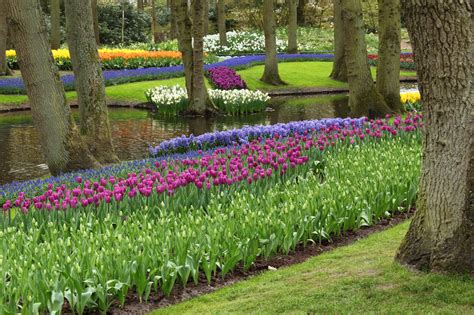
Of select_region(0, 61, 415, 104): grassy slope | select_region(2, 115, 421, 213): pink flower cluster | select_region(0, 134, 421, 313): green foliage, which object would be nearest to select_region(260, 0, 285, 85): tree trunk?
select_region(0, 61, 415, 104): grassy slope

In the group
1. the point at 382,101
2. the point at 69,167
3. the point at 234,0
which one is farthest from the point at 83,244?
the point at 234,0

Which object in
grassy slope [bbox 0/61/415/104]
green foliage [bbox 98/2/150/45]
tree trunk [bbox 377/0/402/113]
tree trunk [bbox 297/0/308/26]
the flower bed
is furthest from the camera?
tree trunk [bbox 297/0/308/26]

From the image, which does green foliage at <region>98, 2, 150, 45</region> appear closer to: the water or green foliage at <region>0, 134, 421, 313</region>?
the water

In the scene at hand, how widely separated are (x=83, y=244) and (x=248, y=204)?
1984 millimetres

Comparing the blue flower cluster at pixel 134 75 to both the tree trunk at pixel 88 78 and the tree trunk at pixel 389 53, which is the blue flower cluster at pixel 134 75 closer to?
the tree trunk at pixel 389 53

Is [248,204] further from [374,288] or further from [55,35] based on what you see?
[55,35]

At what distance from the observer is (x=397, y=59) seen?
17.3m

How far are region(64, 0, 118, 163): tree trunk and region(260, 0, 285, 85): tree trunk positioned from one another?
14.9 metres

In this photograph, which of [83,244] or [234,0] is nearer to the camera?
[83,244]

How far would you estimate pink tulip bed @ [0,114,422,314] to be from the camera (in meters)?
5.18

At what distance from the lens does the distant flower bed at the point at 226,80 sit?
26.9 meters

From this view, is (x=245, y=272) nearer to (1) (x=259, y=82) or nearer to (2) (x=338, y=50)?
(1) (x=259, y=82)

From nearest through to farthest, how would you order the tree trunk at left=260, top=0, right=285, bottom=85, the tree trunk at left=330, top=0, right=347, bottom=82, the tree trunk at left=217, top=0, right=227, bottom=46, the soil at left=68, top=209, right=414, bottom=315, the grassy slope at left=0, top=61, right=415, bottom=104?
the soil at left=68, top=209, right=414, bottom=315 < the grassy slope at left=0, top=61, right=415, bottom=104 < the tree trunk at left=260, top=0, right=285, bottom=85 < the tree trunk at left=330, top=0, right=347, bottom=82 < the tree trunk at left=217, top=0, right=227, bottom=46

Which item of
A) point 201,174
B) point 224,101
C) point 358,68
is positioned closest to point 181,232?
point 201,174
